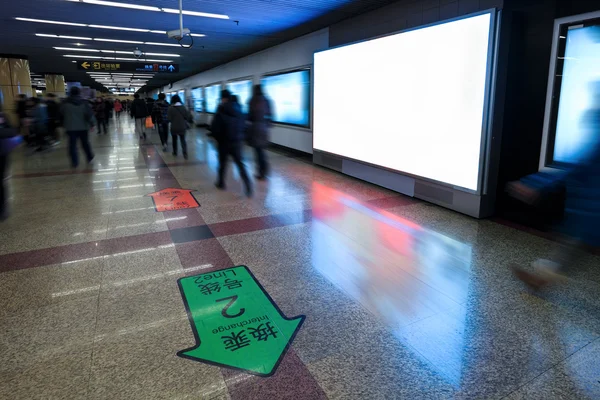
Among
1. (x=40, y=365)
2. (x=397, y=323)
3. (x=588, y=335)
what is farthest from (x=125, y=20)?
(x=588, y=335)

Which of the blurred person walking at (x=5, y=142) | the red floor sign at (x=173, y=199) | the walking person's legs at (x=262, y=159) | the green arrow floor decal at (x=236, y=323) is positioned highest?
the blurred person walking at (x=5, y=142)

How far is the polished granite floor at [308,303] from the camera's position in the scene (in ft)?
6.88

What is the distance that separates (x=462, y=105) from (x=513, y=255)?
2.16 meters

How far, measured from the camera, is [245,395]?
1986 mm

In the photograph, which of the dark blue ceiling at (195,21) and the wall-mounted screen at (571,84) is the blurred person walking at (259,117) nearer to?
the dark blue ceiling at (195,21)

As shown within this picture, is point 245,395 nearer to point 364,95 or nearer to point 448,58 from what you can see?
point 448,58

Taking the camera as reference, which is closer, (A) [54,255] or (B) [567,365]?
(B) [567,365]

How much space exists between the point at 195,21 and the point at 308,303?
24.6 ft

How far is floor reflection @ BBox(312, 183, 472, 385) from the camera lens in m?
2.52

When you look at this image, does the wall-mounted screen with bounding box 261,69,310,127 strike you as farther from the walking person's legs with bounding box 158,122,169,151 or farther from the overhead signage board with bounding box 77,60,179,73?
the overhead signage board with bounding box 77,60,179,73

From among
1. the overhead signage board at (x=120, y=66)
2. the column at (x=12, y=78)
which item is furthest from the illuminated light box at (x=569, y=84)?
the column at (x=12, y=78)

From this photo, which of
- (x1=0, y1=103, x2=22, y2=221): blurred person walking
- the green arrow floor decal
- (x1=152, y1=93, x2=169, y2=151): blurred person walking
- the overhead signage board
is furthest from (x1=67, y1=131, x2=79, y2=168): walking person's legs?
the overhead signage board

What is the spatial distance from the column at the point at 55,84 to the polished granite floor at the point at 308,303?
67.2 ft

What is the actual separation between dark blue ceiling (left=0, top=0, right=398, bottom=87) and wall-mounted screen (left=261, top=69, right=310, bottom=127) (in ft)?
3.36
